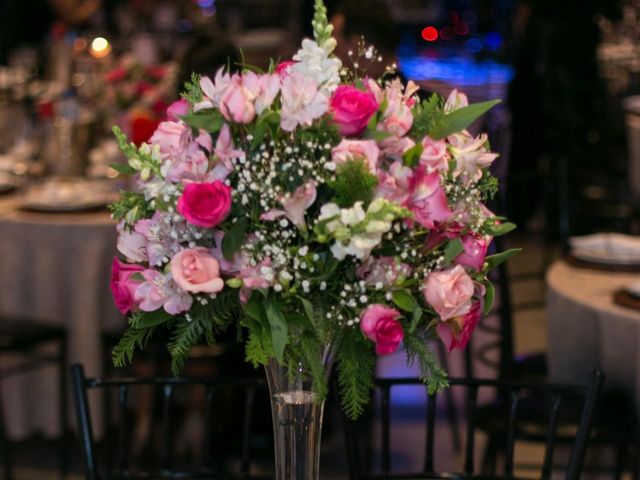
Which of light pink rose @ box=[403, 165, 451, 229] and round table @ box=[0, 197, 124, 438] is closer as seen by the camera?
light pink rose @ box=[403, 165, 451, 229]

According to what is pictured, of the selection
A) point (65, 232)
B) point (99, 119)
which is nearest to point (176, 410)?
point (65, 232)

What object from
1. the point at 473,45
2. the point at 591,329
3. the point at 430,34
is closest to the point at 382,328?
the point at 591,329

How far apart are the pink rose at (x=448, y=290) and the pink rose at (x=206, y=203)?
22 centimetres

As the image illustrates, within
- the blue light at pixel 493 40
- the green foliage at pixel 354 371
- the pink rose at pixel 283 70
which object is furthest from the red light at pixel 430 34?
the green foliage at pixel 354 371

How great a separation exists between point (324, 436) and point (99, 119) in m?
1.56

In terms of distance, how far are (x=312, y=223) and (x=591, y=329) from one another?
5.80 feet

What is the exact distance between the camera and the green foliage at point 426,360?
1252mm

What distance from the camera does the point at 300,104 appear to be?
119 cm

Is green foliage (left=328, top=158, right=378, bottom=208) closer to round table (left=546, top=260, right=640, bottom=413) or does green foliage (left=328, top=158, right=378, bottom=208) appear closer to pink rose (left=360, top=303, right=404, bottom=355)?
pink rose (left=360, top=303, right=404, bottom=355)

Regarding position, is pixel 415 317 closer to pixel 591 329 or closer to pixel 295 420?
pixel 295 420

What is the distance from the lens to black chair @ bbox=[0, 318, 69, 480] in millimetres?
3713

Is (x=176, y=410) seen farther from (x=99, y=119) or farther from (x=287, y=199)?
(x=287, y=199)

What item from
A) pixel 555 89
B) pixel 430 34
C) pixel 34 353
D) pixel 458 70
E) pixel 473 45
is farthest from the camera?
pixel 430 34

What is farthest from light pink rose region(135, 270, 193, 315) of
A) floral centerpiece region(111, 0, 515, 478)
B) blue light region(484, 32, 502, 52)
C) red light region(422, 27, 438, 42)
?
red light region(422, 27, 438, 42)
